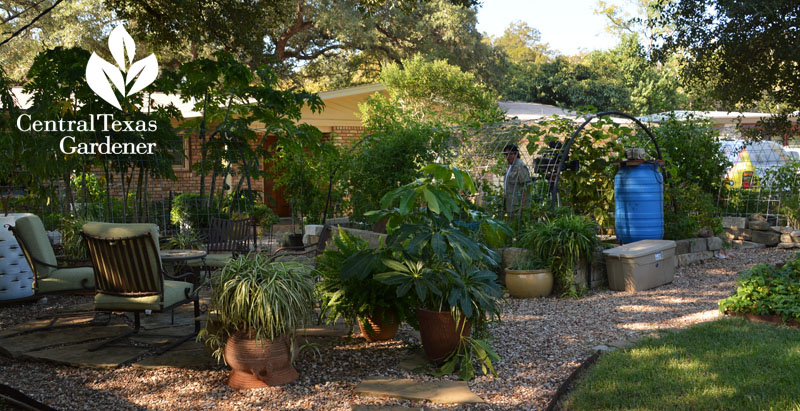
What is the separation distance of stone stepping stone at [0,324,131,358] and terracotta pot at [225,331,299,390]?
70.3 inches

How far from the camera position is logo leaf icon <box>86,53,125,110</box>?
685 cm

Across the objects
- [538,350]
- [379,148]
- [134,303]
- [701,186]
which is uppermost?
[379,148]

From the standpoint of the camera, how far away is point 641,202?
7832mm

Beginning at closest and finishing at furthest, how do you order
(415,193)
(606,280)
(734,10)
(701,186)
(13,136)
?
(415,193), (13,136), (734,10), (606,280), (701,186)

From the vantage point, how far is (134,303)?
4566mm

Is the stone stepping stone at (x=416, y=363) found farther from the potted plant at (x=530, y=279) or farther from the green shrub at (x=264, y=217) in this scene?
the green shrub at (x=264, y=217)

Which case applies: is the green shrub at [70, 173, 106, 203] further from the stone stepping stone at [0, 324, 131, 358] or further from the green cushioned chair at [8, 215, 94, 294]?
the stone stepping stone at [0, 324, 131, 358]

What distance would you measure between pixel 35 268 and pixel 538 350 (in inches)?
171

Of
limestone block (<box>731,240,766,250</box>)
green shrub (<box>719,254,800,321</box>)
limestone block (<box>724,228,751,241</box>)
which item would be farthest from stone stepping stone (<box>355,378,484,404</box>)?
limestone block (<box>724,228,751,241</box>)

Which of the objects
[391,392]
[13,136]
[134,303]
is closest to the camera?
[391,392]

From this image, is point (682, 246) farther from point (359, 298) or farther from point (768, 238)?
point (359, 298)

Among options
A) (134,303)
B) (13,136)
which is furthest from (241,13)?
(134,303)

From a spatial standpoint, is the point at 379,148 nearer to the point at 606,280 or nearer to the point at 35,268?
the point at 606,280

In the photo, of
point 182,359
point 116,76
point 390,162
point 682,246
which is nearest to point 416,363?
point 182,359
